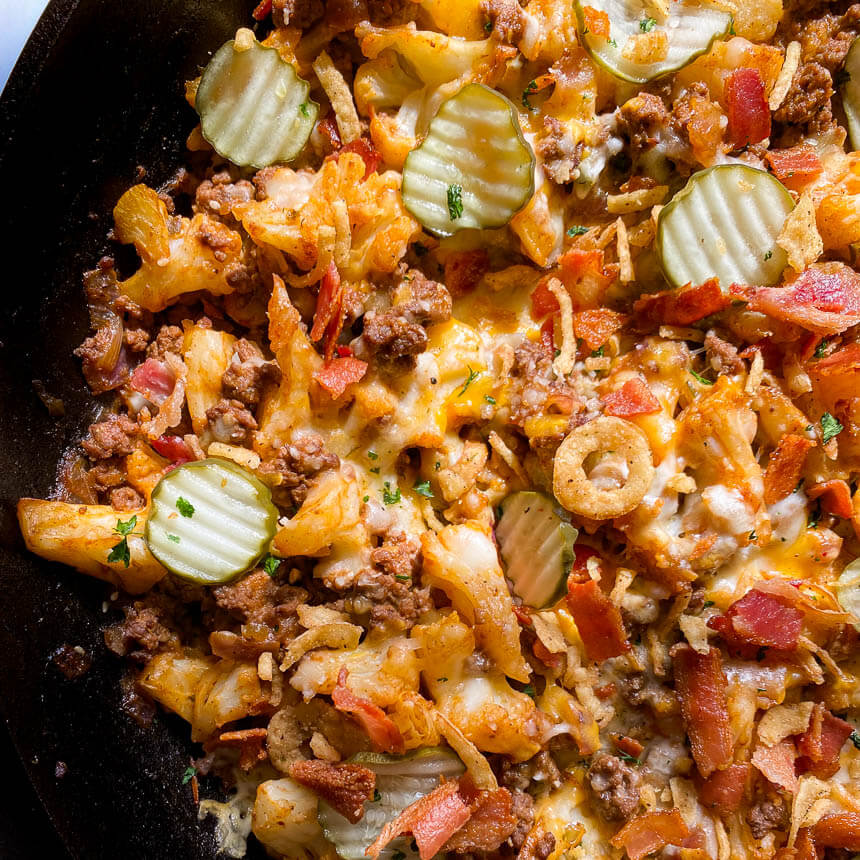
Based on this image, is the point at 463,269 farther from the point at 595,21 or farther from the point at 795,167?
the point at 795,167

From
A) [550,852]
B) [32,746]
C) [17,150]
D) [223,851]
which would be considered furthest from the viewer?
[223,851]

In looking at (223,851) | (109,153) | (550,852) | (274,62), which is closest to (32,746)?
(223,851)

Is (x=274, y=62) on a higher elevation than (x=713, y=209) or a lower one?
higher

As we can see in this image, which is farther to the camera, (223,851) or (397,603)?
(223,851)

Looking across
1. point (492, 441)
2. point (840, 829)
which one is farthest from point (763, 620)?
point (492, 441)

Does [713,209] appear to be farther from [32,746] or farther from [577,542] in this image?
[32,746]

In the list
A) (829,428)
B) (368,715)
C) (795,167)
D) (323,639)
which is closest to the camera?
(368,715)

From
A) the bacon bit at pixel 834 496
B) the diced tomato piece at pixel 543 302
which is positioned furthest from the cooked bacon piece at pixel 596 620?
the diced tomato piece at pixel 543 302

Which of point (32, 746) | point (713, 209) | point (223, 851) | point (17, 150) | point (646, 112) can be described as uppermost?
point (17, 150)
